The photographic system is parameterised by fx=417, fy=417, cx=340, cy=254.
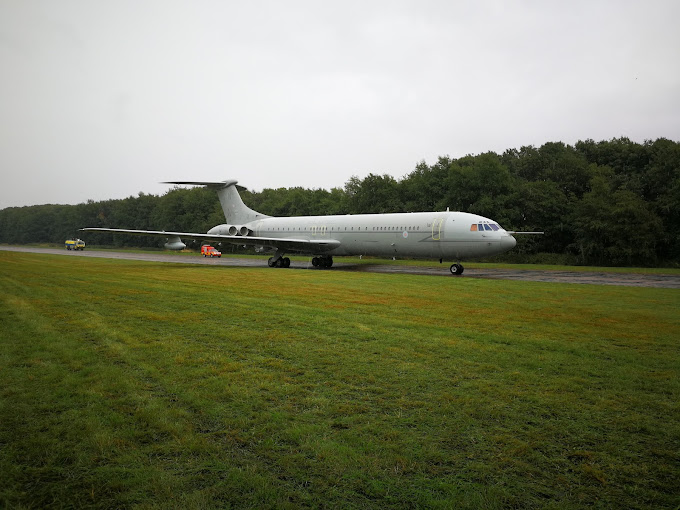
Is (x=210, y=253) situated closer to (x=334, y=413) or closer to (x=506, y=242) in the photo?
(x=506, y=242)

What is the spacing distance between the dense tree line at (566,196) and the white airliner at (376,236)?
19.7m

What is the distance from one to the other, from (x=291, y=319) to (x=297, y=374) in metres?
3.01

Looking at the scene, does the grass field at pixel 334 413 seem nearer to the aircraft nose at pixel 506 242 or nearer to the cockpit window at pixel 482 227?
the aircraft nose at pixel 506 242

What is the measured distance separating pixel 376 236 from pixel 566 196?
30083mm

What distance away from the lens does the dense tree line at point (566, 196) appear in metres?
34.6

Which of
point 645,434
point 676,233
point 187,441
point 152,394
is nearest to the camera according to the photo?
point 187,441

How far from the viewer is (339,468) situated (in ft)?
9.50

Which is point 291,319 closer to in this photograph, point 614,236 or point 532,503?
point 532,503

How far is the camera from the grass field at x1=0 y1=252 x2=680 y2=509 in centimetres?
269

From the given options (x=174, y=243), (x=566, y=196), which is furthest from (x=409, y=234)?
(x=566, y=196)

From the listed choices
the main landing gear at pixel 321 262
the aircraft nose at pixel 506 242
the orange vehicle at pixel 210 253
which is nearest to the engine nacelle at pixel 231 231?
the main landing gear at pixel 321 262

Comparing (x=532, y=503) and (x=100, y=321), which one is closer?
(x=532, y=503)

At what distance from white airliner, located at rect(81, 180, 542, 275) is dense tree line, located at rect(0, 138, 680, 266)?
19.7 meters

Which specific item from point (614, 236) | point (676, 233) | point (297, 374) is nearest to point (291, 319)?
point (297, 374)
